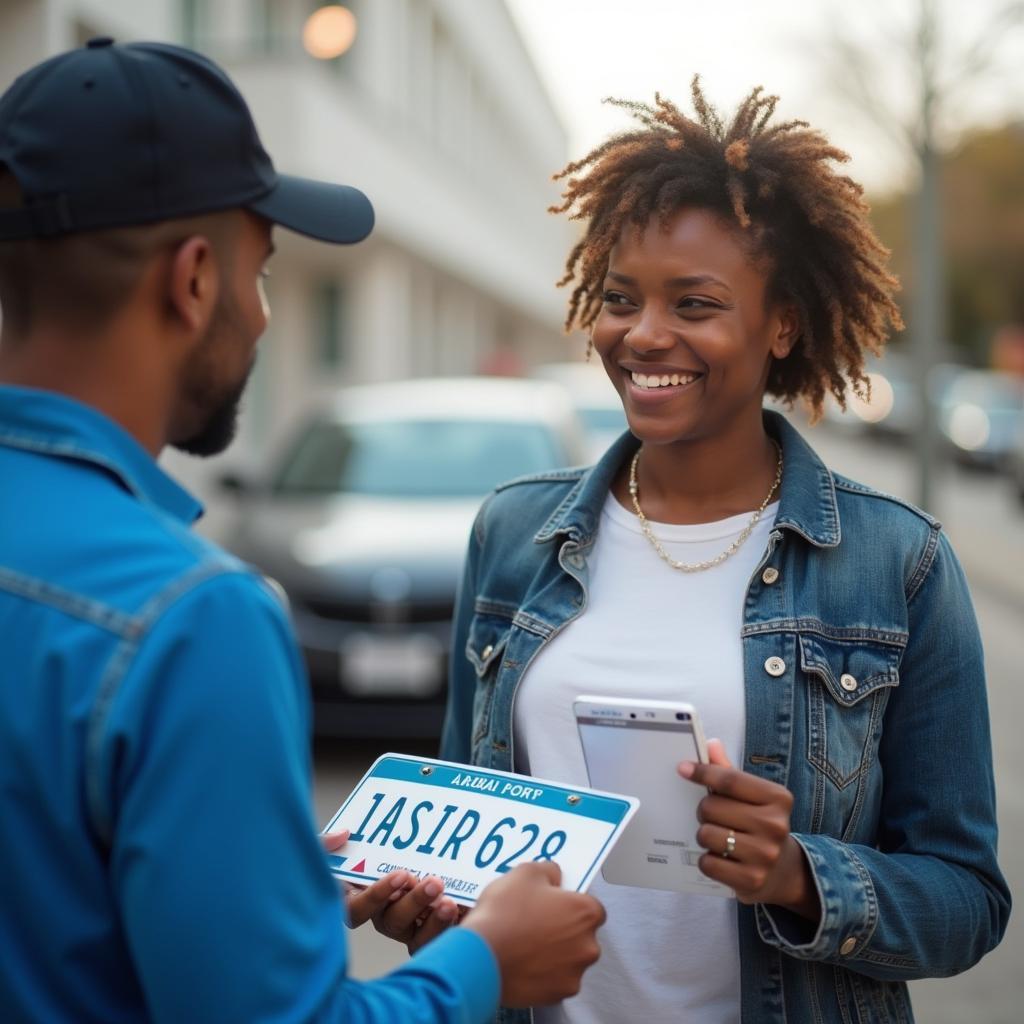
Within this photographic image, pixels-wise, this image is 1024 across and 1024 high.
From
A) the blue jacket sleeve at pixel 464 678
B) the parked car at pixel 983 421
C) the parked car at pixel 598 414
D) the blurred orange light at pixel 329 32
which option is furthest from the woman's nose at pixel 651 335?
the parked car at pixel 983 421

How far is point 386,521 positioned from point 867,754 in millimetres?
5016

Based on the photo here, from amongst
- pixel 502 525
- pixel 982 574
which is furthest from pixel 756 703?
pixel 982 574

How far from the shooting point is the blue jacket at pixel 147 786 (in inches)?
45.3

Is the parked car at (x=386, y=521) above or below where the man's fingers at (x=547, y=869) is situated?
below

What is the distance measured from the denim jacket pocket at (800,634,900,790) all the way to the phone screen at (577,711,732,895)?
33 cm

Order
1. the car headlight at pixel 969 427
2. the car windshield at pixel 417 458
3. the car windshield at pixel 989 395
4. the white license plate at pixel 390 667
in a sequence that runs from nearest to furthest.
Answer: the white license plate at pixel 390 667
the car windshield at pixel 417 458
the car headlight at pixel 969 427
the car windshield at pixel 989 395

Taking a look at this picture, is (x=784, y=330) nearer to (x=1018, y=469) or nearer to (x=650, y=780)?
(x=650, y=780)

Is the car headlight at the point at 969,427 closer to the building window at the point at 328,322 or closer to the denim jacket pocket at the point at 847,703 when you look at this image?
the building window at the point at 328,322

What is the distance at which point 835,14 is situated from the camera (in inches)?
551

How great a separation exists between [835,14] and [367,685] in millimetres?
10472

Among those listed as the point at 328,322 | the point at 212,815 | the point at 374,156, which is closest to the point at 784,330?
the point at 212,815

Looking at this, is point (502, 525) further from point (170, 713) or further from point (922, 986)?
point (922, 986)

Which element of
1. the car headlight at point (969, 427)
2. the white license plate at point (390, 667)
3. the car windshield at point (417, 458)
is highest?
the car windshield at point (417, 458)

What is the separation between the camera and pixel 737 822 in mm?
1749
